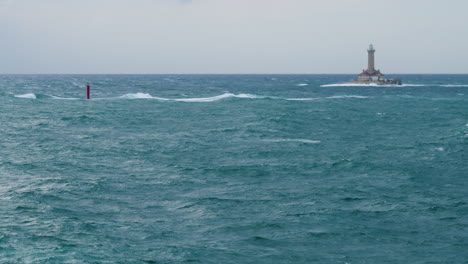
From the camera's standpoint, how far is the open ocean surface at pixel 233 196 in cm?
1773

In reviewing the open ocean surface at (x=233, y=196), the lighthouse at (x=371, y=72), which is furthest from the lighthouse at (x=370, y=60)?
the open ocean surface at (x=233, y=196)

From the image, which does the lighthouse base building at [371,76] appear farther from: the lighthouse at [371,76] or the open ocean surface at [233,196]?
the open ocean surface at [233,196]

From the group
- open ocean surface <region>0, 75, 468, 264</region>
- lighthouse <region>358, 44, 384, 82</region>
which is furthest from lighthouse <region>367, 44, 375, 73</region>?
open ocean surface <region>0, 75, 468, 264</region>

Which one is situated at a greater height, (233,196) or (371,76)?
(371,76)

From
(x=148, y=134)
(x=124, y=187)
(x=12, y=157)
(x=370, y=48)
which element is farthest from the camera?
(x=370, y=48)

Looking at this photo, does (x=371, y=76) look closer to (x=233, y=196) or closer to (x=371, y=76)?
(x=371, y=76)

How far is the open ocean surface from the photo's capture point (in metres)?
17.7

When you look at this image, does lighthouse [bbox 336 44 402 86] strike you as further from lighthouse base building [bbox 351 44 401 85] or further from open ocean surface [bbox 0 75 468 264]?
open ocean surface [bbox 0 75 468 264]

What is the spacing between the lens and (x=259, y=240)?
18.8 metres

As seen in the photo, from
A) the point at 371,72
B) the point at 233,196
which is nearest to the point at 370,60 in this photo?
the point at 371,72

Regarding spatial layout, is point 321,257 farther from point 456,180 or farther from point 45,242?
point 456,180

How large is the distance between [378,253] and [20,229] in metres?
13.5

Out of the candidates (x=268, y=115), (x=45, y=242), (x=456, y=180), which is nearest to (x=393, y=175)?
(x=456, y=180)

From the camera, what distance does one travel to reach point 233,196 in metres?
25.0
